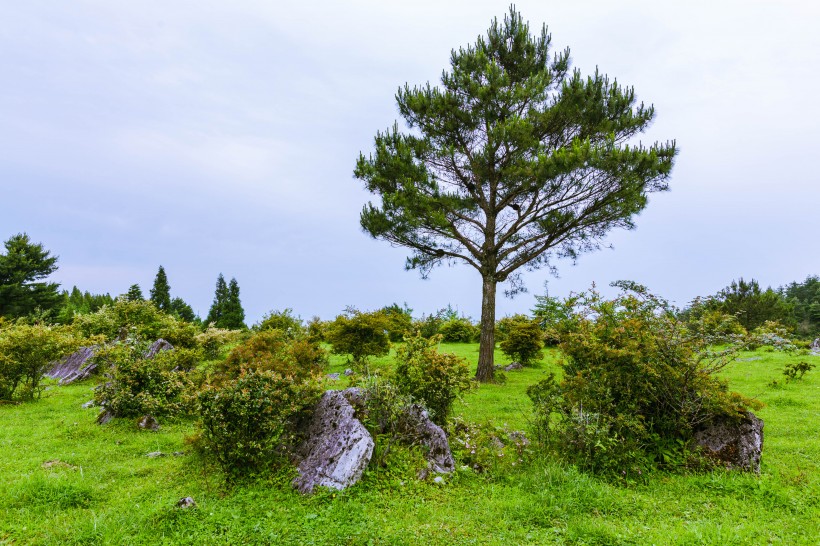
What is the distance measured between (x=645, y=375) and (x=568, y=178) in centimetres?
908

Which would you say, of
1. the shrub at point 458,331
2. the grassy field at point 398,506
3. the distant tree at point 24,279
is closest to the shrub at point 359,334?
the grassy field at point 398,506

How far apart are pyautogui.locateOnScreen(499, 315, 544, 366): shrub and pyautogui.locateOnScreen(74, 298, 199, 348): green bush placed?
1299cm

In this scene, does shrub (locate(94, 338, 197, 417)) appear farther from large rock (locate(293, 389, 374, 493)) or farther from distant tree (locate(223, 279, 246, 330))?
distant tree (locate(223, 279, 246, 330))

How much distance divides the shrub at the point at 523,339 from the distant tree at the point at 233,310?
27.7 m

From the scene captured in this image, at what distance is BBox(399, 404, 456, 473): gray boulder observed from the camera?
244 inches

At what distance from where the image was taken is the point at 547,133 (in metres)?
16.2

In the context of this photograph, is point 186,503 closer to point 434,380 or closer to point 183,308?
point 434,380

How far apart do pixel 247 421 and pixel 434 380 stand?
3111 millimetres

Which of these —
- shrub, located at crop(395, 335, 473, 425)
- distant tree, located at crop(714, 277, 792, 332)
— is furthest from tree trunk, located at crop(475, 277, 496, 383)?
distant tree, located at crop(714, 277, 792, 332)

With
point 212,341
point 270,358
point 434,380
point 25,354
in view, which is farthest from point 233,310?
point 434,380

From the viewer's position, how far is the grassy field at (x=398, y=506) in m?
4.51

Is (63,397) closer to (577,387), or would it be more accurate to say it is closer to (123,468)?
(123,468)

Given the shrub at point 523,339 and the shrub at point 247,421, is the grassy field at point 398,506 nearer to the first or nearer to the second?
the shrub at point 247,421

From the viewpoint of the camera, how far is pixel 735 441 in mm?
6430
